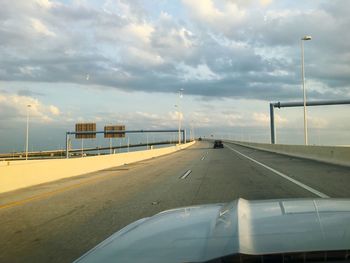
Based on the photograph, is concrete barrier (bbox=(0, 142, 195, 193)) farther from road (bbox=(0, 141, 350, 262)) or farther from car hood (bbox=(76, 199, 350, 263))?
car hood (bbox=(76, 199, 350, 263))

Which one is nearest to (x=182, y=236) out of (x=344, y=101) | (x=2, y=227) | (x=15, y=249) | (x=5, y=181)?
(x=15, y=249)

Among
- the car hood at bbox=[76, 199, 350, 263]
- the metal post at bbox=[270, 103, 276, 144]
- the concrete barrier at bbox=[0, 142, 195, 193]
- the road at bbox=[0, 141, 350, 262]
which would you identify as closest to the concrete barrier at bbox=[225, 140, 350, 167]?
the road at bbox=[0, 141, 350, 262]

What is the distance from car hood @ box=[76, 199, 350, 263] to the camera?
3414mm

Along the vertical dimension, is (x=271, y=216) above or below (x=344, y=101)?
below

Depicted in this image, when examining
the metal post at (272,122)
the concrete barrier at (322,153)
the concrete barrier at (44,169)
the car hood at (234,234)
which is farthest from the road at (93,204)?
the metal post at (272,122)

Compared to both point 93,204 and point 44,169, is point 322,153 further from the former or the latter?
point 93,204

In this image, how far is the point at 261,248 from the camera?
11.1ft

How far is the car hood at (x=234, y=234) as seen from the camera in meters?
3.41

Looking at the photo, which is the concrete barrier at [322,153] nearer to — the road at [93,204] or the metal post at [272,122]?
the road at [93,204]

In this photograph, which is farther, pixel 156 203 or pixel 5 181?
pixel 5 181

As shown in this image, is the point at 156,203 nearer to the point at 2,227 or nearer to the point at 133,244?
the point at 2,227

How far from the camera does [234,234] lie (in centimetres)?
377

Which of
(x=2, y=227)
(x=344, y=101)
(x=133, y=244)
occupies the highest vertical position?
(x=344, y=101)

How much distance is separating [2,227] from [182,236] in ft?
25.7
